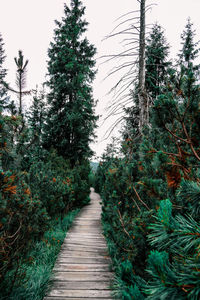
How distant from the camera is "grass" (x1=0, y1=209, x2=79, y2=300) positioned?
2.19m

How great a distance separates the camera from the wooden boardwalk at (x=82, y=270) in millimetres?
2465

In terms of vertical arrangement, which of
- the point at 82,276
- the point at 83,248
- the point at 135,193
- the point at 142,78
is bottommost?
the point at 83,248

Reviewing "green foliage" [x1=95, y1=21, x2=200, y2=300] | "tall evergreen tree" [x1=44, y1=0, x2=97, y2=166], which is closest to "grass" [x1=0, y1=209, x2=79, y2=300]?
"green foliage" [x1=95, y1=21, x2=200, y2=300]

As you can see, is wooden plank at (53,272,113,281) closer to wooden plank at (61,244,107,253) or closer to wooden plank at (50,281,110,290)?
wooden plank at (50,281,110,290)

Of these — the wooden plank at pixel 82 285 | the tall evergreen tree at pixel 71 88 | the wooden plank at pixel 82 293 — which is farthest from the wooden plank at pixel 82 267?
the tall evergreen tree at pixel 71 88

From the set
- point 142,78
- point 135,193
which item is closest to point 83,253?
point 135,193

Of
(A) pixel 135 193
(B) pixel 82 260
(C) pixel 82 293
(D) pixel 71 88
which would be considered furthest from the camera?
(D) pixel 71 88

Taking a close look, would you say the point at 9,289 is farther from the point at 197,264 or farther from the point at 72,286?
the point at 197,264

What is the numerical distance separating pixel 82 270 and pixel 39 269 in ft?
2.60

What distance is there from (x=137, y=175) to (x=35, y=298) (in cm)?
231

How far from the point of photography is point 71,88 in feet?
46.5

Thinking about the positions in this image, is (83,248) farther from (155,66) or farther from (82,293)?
(155,66)

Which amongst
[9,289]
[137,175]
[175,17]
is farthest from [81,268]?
[175,17]

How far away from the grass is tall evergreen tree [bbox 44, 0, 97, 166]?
9.73m
